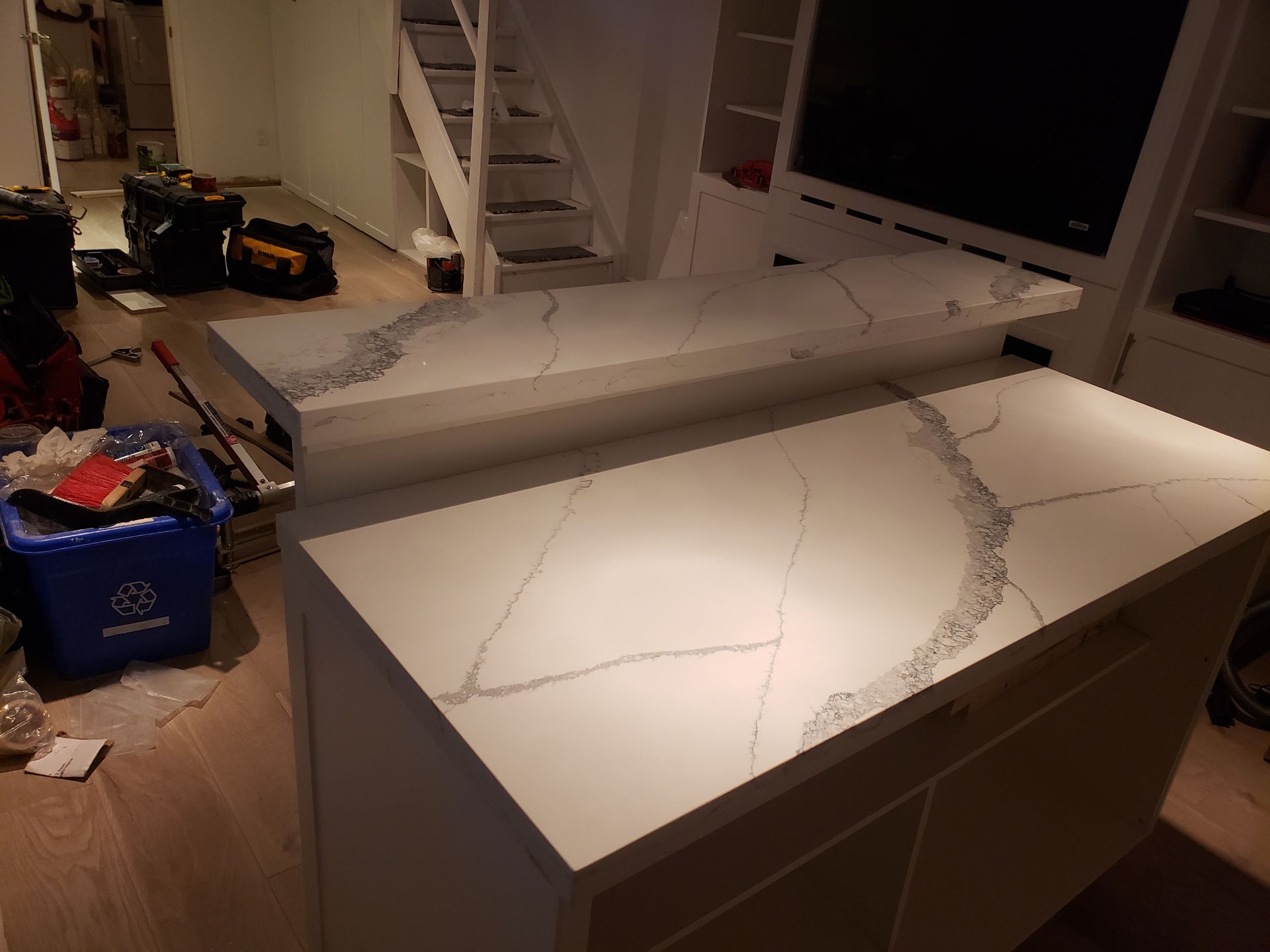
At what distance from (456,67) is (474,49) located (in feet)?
2.69

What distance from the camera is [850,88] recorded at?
3.17 meters

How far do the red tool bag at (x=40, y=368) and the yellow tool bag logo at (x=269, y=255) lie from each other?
1.66 meters

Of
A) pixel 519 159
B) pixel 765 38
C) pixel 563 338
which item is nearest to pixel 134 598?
pixel 563 338

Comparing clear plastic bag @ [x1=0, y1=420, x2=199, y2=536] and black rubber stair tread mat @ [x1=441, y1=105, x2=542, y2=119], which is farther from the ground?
black rubber stair tread mat @ [x1=441, y1=105, x2=542, y2=119]

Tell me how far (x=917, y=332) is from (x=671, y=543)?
728 mm

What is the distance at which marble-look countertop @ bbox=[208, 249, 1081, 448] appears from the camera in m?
1.12

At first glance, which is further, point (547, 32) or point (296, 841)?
point (547, 32)

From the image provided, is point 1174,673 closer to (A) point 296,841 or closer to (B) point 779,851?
(B) point 779,851

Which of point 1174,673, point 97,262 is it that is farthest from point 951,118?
point 97,262

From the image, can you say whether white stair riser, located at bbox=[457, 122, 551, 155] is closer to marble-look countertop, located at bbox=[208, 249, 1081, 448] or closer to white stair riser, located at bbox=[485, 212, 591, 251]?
white stair riser, located at bbox=[485, 212, 591, 251]

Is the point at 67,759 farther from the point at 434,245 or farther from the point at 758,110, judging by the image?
the point at 434,245

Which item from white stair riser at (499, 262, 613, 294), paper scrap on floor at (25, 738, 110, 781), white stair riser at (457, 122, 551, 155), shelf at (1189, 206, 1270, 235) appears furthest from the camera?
white stair riser at (457, 122, 551, 155)

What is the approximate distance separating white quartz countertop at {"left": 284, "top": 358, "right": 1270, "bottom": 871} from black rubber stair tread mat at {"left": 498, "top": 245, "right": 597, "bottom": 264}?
3.13 metres

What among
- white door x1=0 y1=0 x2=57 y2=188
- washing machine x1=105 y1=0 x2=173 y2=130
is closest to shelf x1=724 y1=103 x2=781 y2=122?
white door x1=0 y1=0 x2=57 y2=188
